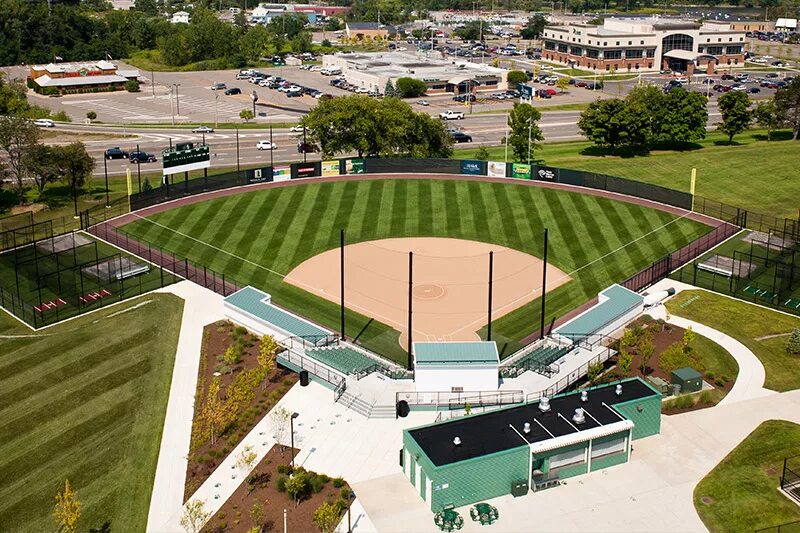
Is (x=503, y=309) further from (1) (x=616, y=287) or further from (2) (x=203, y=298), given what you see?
(2) (x=203, y=298)

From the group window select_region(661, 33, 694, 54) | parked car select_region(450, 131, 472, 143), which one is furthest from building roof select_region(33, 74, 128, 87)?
window select_region(661, 33, 694, 54)

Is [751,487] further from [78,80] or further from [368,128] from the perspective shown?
[78,80]

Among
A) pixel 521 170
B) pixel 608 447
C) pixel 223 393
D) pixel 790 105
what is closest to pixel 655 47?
pixel 790 105

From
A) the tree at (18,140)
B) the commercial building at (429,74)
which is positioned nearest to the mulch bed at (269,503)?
the tree at (18,140)

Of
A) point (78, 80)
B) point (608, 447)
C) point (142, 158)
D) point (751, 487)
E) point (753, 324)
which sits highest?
point (78, 80)

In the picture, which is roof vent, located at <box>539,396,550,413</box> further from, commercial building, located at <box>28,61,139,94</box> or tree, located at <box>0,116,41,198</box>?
commercial building, located at <box>28,61,139,94</box>

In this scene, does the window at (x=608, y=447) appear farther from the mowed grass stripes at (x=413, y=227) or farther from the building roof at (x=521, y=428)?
Answer: the mowed grass stripes at (x=413, y=227)
